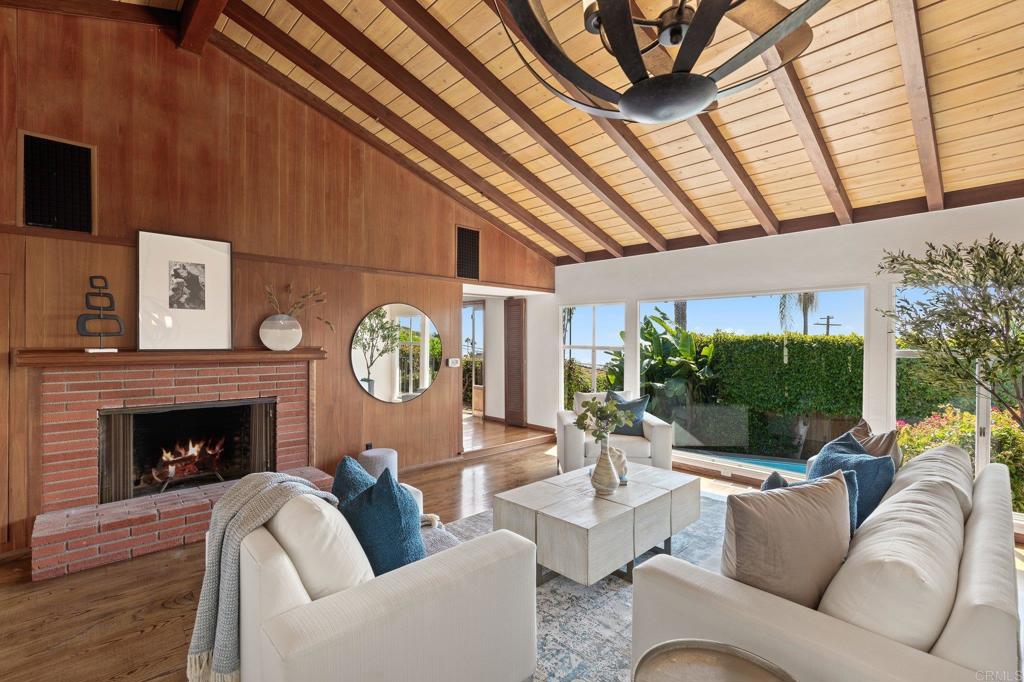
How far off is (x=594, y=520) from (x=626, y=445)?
2.11 meters

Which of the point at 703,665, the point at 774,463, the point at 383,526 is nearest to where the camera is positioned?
the point at 703,665

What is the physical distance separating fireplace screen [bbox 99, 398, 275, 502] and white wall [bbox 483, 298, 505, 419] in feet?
13.1

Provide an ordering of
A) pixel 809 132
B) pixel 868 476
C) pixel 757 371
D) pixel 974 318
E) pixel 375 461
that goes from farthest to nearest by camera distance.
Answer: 1. pixel 757 371
2. pixel 375 461
3. pixel 809 132
4. pixel 974 318
5. pixel 868 476

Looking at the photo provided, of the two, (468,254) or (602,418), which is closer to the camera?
(602,418)

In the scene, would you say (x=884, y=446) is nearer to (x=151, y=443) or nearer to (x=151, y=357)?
(x=151, y=357)

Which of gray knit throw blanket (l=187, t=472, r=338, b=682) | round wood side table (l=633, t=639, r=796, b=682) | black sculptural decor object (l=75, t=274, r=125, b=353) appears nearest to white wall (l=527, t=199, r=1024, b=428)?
round wood side table (l=633, t=639, r=796, b=682)

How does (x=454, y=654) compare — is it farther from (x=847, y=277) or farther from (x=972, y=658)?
(x=847, y=277)

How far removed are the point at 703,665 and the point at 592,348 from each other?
532cm

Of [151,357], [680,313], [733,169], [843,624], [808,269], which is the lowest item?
[843,624]

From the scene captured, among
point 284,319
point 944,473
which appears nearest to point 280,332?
point 284,319

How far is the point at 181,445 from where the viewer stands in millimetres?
3859

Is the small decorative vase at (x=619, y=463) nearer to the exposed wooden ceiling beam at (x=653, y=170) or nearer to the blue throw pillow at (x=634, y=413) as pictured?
the blue throw pillow at (x=634, y=413)

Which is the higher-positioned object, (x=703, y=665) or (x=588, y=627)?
(x=703, y=665)

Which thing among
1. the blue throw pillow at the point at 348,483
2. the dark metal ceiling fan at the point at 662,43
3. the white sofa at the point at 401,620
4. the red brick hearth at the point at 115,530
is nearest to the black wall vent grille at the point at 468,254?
the red brick hearth at the point at 115,530
